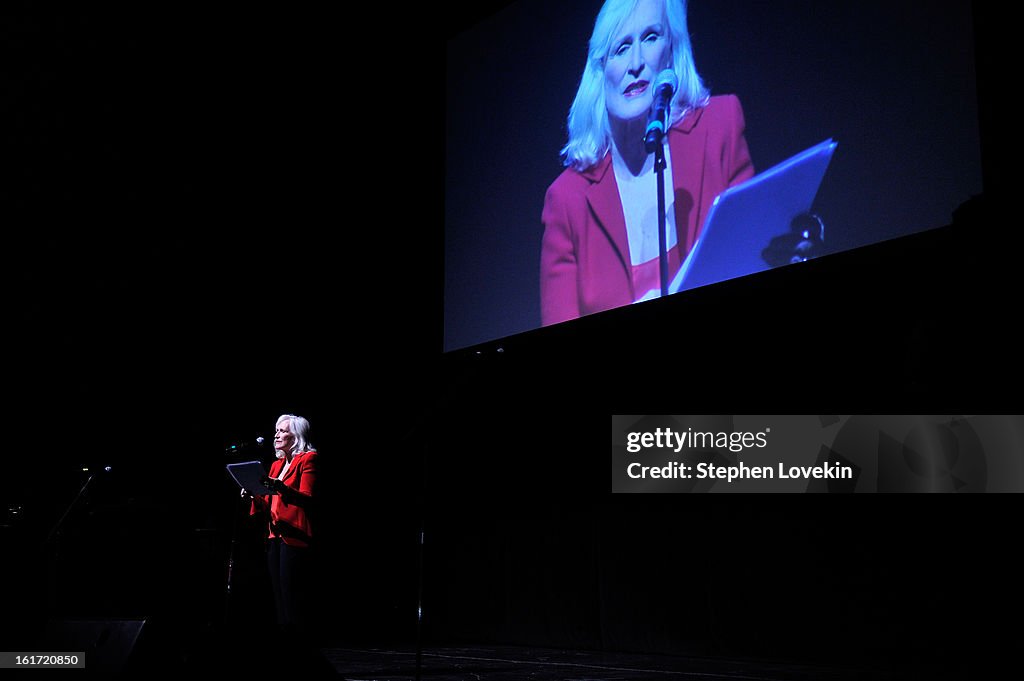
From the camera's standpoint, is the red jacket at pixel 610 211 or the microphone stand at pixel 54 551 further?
the microphone stand at pixel 54 551

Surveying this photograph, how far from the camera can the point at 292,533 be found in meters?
4.21

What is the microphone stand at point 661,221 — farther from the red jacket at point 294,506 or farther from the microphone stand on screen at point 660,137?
the red jacket at point 294,506

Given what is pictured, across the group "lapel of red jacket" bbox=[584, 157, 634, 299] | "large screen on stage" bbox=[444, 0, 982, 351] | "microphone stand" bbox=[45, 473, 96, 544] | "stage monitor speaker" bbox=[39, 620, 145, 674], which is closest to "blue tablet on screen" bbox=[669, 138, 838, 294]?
"large screen on stage" bbox=[444, 0, 982, 351]

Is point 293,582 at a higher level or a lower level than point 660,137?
lower

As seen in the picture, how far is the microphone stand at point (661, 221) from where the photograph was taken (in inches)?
184

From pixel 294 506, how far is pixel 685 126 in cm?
262

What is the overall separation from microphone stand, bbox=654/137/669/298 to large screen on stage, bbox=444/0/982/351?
3.0 inches

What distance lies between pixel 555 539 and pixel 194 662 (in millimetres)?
3754

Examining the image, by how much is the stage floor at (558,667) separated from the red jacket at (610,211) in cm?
179

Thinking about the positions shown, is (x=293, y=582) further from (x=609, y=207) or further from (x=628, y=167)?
(x=628, y=167)

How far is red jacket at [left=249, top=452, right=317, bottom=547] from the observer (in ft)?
13.8

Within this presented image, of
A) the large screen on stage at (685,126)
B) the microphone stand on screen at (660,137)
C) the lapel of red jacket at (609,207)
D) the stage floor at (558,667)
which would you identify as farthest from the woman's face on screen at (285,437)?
the microphone stand on screen at (660,137)

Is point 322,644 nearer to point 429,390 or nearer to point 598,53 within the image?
point 429,390

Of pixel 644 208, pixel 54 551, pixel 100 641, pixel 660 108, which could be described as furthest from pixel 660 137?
pixel 54 551
